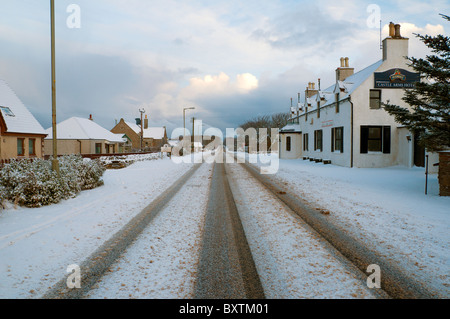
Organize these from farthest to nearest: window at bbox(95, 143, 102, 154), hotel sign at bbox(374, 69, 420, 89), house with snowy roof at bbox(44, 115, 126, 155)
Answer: window at bbox(95, 143, 102, 154), house with snowy roof at bbox(44, 115, 126, 155), hotel sign at bbox(374, 69, 420, 89)

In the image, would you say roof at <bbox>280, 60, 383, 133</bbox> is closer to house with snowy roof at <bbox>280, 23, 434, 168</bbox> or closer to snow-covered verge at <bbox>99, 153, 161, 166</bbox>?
house with snowy roof at <bbox>280, 23, 434, 168</bbox>

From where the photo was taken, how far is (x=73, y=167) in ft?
39.1

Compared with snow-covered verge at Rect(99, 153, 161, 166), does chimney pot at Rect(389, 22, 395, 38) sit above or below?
above

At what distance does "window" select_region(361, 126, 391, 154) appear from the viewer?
20500 millimetres

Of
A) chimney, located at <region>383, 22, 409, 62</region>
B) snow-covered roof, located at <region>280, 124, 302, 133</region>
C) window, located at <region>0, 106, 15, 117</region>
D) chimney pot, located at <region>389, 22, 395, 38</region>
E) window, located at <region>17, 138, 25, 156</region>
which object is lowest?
window, located at <region>17, 138, 25, 156</region>

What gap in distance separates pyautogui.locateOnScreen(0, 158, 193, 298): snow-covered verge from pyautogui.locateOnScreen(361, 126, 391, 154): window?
55.8ft

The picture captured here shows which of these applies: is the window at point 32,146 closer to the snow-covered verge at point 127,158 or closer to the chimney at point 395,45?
the snow-covered verge at point 127,158

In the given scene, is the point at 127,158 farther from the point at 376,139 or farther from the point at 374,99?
the point at 374,99

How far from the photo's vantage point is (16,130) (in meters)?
21.4

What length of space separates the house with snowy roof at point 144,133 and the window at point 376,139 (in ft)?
194

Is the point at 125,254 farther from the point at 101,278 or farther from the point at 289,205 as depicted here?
the point at 289,205

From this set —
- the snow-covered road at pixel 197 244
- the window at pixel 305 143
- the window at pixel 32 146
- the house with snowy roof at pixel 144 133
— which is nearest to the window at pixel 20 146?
the window at pixel 32 146

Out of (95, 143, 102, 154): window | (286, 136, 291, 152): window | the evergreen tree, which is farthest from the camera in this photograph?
(95, 143, 102, 154): window

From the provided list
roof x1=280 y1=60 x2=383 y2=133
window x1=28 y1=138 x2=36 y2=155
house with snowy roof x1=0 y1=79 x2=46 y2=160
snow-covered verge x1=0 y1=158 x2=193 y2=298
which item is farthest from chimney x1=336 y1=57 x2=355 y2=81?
window x1=28 y1=138 x2=36 y2=155
